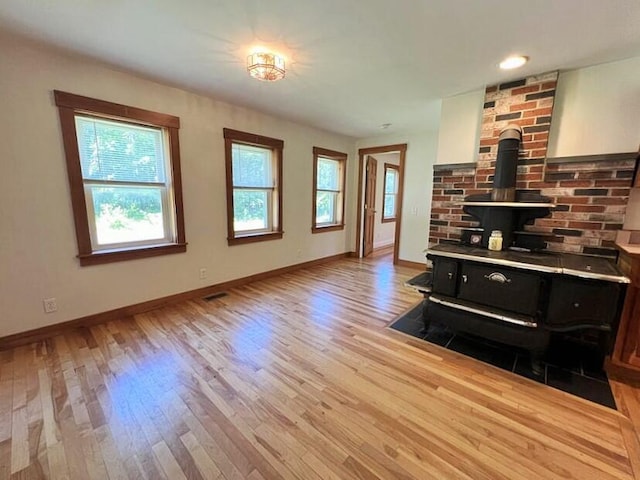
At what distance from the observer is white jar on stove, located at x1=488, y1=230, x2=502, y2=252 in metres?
2.37

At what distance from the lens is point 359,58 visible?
218 cm

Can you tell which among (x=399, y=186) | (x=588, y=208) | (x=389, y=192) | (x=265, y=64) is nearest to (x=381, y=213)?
(x=389, y=192)

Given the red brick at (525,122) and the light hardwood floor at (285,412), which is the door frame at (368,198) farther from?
the light hardwood floor at (285,412)

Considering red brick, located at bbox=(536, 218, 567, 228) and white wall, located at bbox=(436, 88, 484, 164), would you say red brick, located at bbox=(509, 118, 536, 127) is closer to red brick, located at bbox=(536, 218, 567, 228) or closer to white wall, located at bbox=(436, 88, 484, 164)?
white wall, located at bbox=(436, 88, 484, 164)

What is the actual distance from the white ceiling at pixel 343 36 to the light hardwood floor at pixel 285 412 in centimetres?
233

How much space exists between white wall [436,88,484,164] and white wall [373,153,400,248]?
9.49ft

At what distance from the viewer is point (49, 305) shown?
2.35m

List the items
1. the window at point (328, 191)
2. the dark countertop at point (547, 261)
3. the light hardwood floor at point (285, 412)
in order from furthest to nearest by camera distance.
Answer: the window at point (328, 191), the dark countertop at point (547, 261), the light hardwood floor at point (285, 412)

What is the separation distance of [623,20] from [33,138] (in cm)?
416

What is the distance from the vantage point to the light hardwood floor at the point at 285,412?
4.21 feet

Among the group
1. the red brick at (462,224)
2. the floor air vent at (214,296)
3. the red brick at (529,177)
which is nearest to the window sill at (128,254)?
the floor air vent at (214,296)

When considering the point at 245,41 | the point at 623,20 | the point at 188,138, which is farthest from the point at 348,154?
the point at 623,20

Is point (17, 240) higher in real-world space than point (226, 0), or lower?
lower

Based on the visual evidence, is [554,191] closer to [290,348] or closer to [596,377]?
[596,377]
